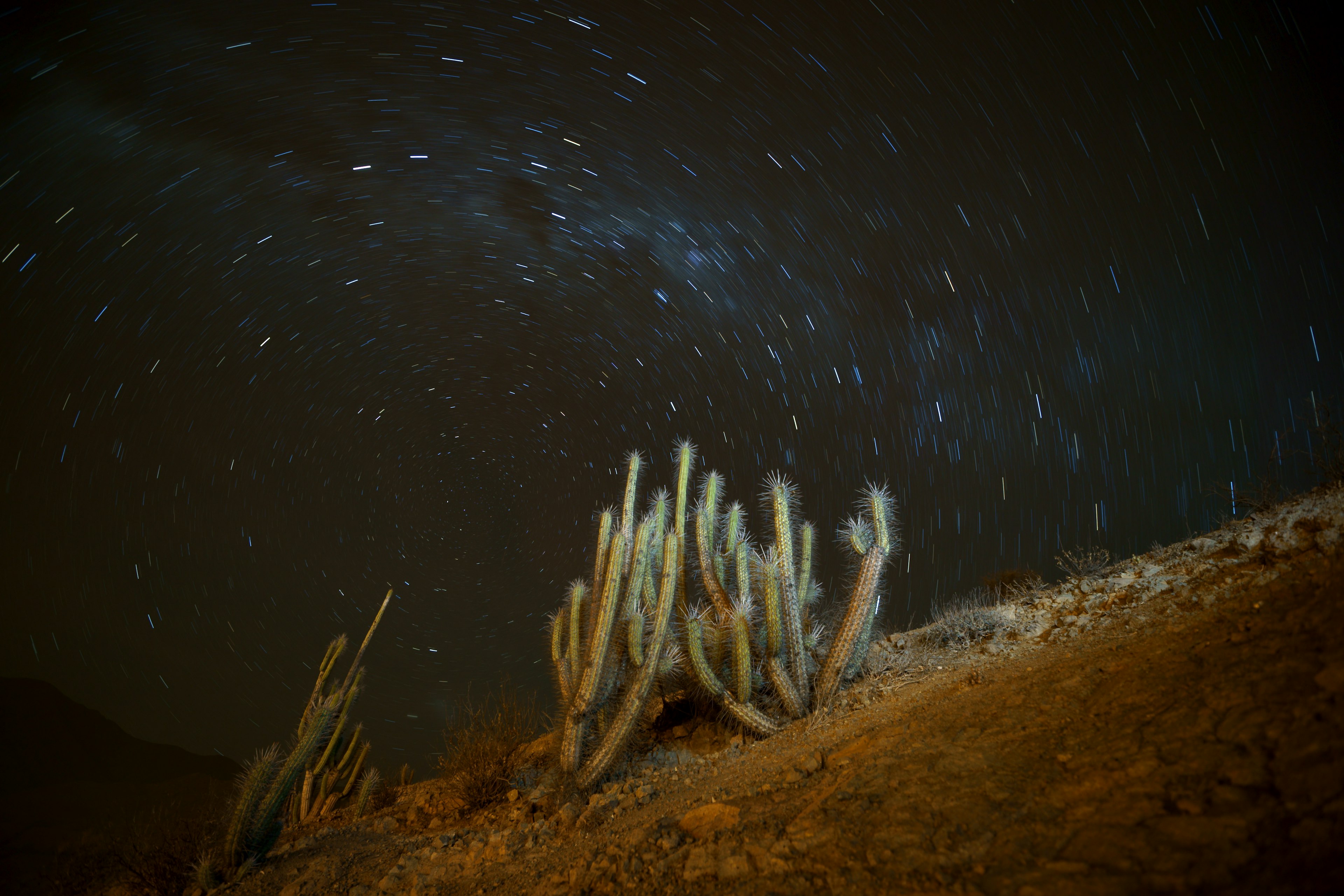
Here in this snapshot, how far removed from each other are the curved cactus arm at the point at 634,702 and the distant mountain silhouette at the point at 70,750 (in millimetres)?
50131

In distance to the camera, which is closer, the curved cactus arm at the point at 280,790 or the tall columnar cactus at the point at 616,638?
the curved cactus arm at the point at 280,790

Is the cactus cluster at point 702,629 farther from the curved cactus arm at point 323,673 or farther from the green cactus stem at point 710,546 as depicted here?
the curved cactus arm at point 323,673

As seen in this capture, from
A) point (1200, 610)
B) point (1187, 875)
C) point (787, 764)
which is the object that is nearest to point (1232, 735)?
point (1187, 875)

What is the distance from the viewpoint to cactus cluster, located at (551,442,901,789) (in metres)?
5.98

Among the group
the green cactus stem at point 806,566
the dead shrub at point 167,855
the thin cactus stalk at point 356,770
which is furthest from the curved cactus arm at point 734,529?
the thin cactus stalk at point 356,770

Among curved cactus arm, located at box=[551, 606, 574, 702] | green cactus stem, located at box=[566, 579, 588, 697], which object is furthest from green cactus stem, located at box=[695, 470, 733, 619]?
curved cactus arm, located at box=[551, 606, 574, 702]

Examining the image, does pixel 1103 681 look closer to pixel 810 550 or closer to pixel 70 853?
pixel 810 550

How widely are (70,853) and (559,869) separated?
15.0 m

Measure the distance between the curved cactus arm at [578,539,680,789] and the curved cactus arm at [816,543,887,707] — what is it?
6.85 feet

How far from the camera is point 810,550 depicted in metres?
7.50

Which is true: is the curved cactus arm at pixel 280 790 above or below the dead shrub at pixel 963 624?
above

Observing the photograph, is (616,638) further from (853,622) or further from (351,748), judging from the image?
(351,748)

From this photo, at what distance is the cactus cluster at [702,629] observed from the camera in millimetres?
5977

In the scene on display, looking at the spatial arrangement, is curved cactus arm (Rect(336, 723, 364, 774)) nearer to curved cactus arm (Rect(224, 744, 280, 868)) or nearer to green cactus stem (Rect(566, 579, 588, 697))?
curved cactus arm (Rect(224, 744, 280, 868))
